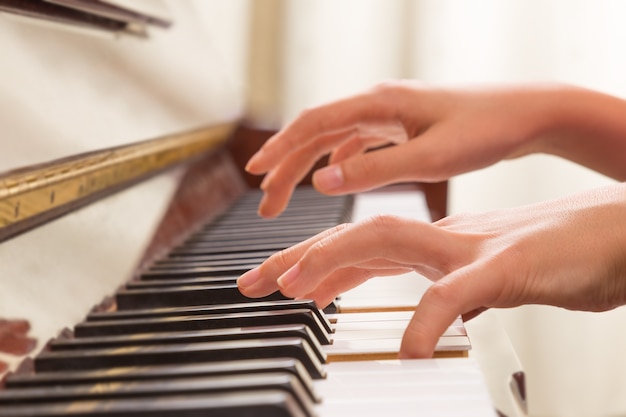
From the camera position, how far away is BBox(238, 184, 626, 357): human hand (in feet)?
2.00

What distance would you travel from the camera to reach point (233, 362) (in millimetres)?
564

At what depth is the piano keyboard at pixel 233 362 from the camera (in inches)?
19.2

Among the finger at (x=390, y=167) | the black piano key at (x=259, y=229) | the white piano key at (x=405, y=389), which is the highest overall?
the finger at (x=390, y=167)

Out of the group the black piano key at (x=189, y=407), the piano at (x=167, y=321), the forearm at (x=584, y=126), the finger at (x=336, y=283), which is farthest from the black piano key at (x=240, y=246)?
the black piano key at (x=189, y=407)

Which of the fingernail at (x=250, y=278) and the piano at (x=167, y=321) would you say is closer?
the piano at (x=167, y=321)

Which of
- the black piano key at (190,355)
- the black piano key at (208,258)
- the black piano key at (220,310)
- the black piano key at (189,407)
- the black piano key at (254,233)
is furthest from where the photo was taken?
the black piano key at (254,233)

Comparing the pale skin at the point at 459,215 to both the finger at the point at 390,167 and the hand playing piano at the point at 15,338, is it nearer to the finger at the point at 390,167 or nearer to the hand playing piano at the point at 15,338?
the finger at the point at 390,167

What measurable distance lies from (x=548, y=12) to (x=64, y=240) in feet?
6.08

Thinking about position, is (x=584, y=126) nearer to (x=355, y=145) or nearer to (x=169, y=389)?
(x=355, y=145)

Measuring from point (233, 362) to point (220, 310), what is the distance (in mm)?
133

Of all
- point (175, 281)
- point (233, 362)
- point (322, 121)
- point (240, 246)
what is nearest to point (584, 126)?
point (322, 121)

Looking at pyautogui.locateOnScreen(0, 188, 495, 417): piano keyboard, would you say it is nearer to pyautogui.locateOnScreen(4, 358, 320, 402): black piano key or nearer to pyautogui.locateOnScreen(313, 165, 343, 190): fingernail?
pyautogui.locateOnScreen(4, 358, 320, 402): black piano key

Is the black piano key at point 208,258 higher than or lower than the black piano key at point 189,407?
lower

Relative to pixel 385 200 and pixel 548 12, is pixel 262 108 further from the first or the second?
pixel 385 200
